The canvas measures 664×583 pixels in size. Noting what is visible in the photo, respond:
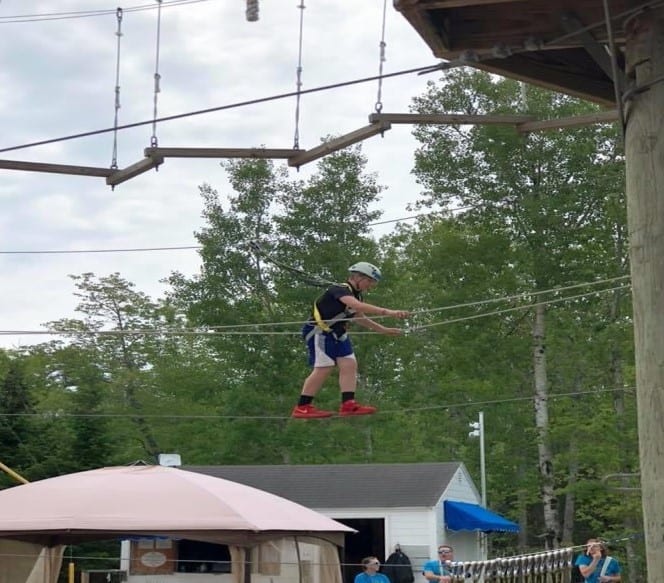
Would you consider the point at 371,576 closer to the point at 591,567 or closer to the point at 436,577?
the point at 436,577

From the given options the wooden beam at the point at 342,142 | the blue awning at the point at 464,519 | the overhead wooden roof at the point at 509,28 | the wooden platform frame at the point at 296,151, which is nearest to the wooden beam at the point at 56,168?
the wooden platform frame at the point at 296,151

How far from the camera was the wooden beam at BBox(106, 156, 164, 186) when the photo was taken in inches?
391

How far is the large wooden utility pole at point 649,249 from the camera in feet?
16.9

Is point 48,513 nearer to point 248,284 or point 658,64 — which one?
point 658,64

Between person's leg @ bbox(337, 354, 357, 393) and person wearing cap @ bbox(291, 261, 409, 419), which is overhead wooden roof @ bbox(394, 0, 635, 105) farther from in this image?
person's leg @ bbox(337, 354, 357, 393)

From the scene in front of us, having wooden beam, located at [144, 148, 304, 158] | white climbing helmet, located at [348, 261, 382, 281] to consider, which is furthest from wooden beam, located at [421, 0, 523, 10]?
white climbing helmet, located at [348, 261, 382, 281]

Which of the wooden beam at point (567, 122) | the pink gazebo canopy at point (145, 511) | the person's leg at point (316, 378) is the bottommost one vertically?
the pink gazebo canopy at point (145, 511)

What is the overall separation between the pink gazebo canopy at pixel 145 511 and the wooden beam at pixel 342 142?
521 centimetres

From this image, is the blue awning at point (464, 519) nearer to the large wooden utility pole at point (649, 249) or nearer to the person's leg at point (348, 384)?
the person's leg at point (348, 384)

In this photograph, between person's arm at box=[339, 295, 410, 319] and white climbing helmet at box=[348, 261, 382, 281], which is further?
white climbing helmet at box=[348, 261, 382, 281]

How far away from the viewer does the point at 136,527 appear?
1345cm

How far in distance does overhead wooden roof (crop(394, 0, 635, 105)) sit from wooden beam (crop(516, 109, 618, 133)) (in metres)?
0.91

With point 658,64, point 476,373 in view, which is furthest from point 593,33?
point 476,373

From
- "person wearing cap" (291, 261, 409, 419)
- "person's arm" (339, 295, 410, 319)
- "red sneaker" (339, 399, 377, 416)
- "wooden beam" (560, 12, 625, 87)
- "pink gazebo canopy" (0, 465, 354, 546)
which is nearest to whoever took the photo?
"wooden beam" (560, 12, 625, 87)
